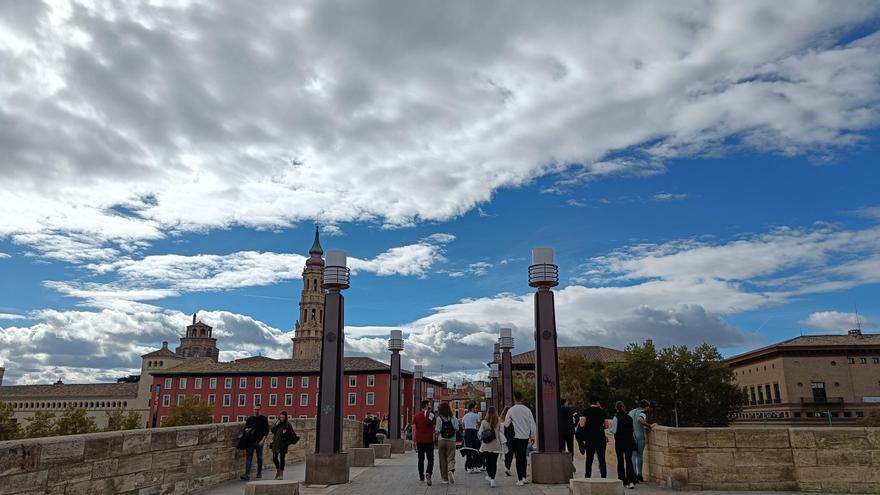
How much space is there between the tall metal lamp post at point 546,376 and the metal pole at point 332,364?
372 centimetres

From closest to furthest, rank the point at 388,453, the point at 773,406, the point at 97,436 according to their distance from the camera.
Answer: the point at 97,436
the point at 388,453
the point at 773,406

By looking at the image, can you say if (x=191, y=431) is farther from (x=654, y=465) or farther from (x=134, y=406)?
(x=134, y=406)

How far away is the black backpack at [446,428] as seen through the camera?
1140 cm

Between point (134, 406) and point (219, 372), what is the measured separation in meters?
33.7

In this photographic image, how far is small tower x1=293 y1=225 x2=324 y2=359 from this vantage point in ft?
404

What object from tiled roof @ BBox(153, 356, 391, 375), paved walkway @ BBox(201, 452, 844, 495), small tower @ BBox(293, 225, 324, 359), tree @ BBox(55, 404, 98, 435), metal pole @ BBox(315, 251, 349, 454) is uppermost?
small tower @ BBox(293, 225, 324, 359)

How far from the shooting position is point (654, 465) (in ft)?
36.4

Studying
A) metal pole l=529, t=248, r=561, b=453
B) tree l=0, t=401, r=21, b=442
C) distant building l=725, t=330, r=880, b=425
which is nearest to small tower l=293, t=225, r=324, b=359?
tree l=0, t=401, r=21, b=442

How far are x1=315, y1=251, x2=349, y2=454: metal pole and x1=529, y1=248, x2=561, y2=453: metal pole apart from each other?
12.3ft

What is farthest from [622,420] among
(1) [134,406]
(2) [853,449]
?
(1) [134,406]

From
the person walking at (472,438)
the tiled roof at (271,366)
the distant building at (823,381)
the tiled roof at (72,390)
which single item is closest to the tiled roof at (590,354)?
the tiled roof at (271,366)

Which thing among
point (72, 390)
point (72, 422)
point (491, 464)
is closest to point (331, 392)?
point (491, 464)

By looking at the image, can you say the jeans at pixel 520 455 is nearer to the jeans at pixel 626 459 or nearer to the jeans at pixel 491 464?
the jeans at pixel 491 464

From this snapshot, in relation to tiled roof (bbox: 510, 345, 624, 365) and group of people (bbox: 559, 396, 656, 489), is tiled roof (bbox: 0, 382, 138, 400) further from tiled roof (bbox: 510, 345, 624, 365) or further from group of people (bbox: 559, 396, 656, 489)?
group of people (bbox: 559, 396, 656, 489)
